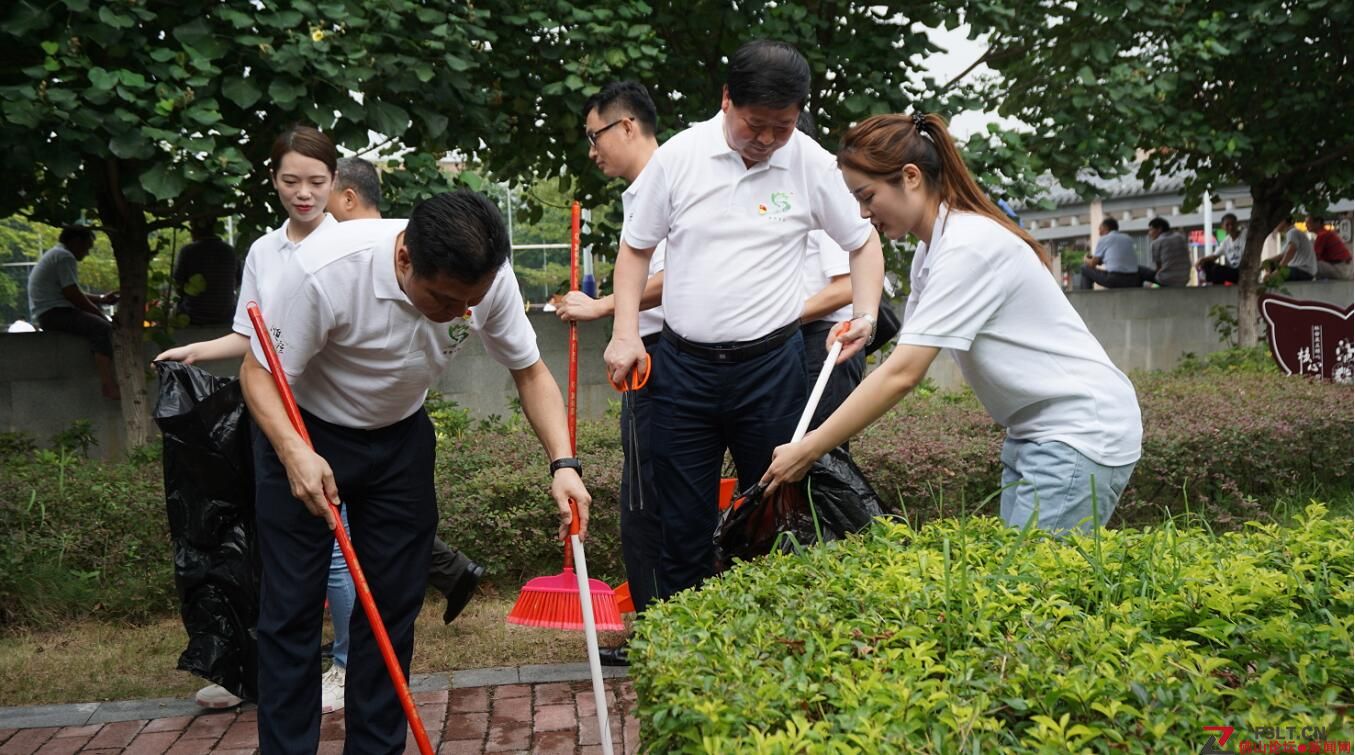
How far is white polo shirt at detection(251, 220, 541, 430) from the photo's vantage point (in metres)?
3.15

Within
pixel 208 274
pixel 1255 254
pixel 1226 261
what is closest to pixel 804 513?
pixel 208 274

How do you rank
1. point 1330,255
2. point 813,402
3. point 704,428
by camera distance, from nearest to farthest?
1. point 813,402
2. point 704,428
3. point 1330,255

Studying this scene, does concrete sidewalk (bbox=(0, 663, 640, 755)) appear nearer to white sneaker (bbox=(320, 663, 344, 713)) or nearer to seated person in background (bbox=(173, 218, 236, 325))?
white sneaker (bbox=(320, 663, 344, 713))

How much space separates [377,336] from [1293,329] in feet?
26.5

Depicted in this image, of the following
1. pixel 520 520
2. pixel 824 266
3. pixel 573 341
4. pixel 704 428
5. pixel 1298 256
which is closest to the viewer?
pixel 704 428

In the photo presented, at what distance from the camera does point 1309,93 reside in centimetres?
1061

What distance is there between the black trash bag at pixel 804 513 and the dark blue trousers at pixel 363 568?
83cm

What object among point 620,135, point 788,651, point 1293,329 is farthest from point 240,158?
point 1293,329

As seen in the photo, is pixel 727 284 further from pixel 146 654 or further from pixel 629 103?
pixel 146 654

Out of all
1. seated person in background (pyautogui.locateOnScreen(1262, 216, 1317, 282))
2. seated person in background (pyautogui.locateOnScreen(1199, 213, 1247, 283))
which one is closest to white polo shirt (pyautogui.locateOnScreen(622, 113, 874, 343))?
seated person in background (pyautogui.locateOnScreen(1262, 216, 1317, 282))

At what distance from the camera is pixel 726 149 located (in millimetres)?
4055

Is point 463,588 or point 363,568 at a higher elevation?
point 363,568

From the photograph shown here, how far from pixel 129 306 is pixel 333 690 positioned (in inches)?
146

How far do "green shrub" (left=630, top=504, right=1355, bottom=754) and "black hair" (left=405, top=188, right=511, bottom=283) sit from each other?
835 mm
